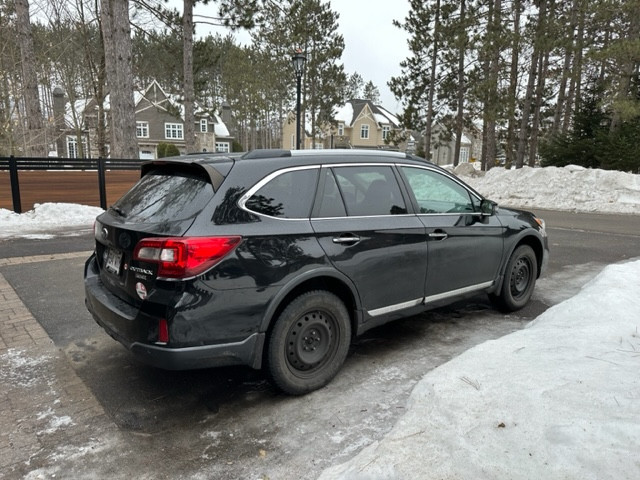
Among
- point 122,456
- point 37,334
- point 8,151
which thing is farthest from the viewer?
point 8,151

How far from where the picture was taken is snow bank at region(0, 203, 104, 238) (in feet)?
32.6

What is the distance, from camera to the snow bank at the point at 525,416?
217cm

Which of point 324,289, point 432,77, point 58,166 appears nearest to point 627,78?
point 432,77

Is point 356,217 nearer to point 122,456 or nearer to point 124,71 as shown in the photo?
point 122,456

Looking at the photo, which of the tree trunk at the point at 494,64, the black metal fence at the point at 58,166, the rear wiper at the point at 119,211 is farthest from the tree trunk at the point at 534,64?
the rear wiper at the point at 119,211

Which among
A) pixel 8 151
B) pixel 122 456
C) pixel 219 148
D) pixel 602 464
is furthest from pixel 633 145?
pixel 219 148

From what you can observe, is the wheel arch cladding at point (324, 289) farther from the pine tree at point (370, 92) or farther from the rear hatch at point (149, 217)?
the pine tree at point (370, 92)

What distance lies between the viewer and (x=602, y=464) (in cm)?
208

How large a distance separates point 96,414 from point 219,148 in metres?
54.2

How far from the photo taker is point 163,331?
106 inches

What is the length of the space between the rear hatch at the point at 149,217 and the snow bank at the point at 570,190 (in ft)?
52.7

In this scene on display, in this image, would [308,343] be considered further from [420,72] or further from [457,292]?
[420,72]

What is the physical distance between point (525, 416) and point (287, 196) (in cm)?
201

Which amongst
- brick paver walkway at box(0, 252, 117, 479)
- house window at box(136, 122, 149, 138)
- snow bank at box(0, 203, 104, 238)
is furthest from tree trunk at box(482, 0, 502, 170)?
house window at box(136, 122, 149, 138)
